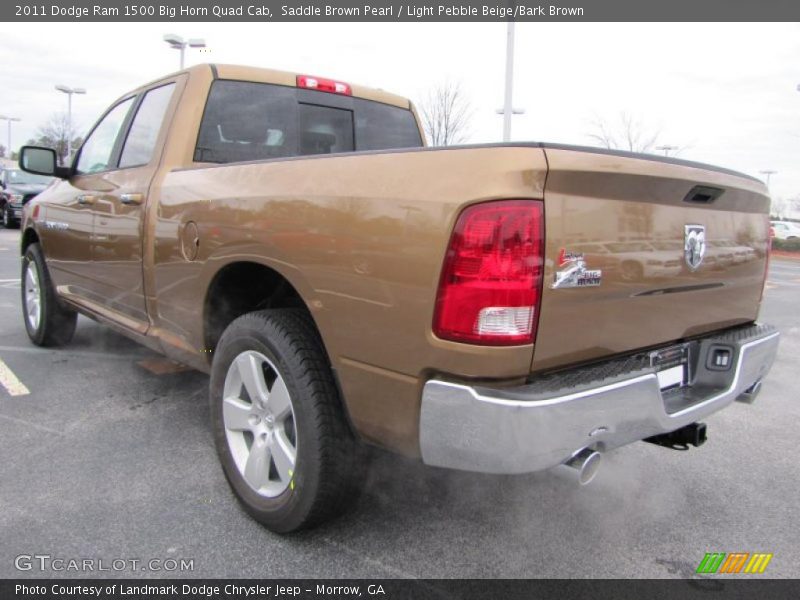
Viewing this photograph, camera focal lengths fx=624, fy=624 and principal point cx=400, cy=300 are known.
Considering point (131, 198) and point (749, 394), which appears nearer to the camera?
point (749, 394)

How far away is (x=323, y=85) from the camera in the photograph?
12.5 feet

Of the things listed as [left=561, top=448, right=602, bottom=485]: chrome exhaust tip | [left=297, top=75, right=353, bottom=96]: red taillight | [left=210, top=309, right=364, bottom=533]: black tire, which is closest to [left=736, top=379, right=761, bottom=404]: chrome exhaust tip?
[left=561, top=448, right=602, bottom=485]: chrome exhaust tip

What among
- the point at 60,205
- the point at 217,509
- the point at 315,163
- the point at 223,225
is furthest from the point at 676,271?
the point at 60,205

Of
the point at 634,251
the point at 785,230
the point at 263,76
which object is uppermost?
the point at 263,76

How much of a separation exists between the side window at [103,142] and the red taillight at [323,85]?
1.12m

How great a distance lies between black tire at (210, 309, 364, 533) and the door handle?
49.1 inches

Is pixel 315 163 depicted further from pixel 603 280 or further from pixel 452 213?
pixel 603 280

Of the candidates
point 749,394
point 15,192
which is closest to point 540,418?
point 749,394

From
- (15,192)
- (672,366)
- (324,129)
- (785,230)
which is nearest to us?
(672,366)

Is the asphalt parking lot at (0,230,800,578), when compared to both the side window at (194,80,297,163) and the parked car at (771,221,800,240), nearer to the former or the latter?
the side window at (194,80,297,163)

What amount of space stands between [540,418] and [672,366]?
872 millimetres

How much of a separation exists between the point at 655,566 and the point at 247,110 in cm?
294

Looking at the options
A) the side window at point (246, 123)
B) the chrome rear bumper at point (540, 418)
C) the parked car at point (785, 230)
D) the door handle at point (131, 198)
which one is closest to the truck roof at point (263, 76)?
the side window at point (246, 123)

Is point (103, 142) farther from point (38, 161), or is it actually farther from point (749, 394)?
point (749, 394)
